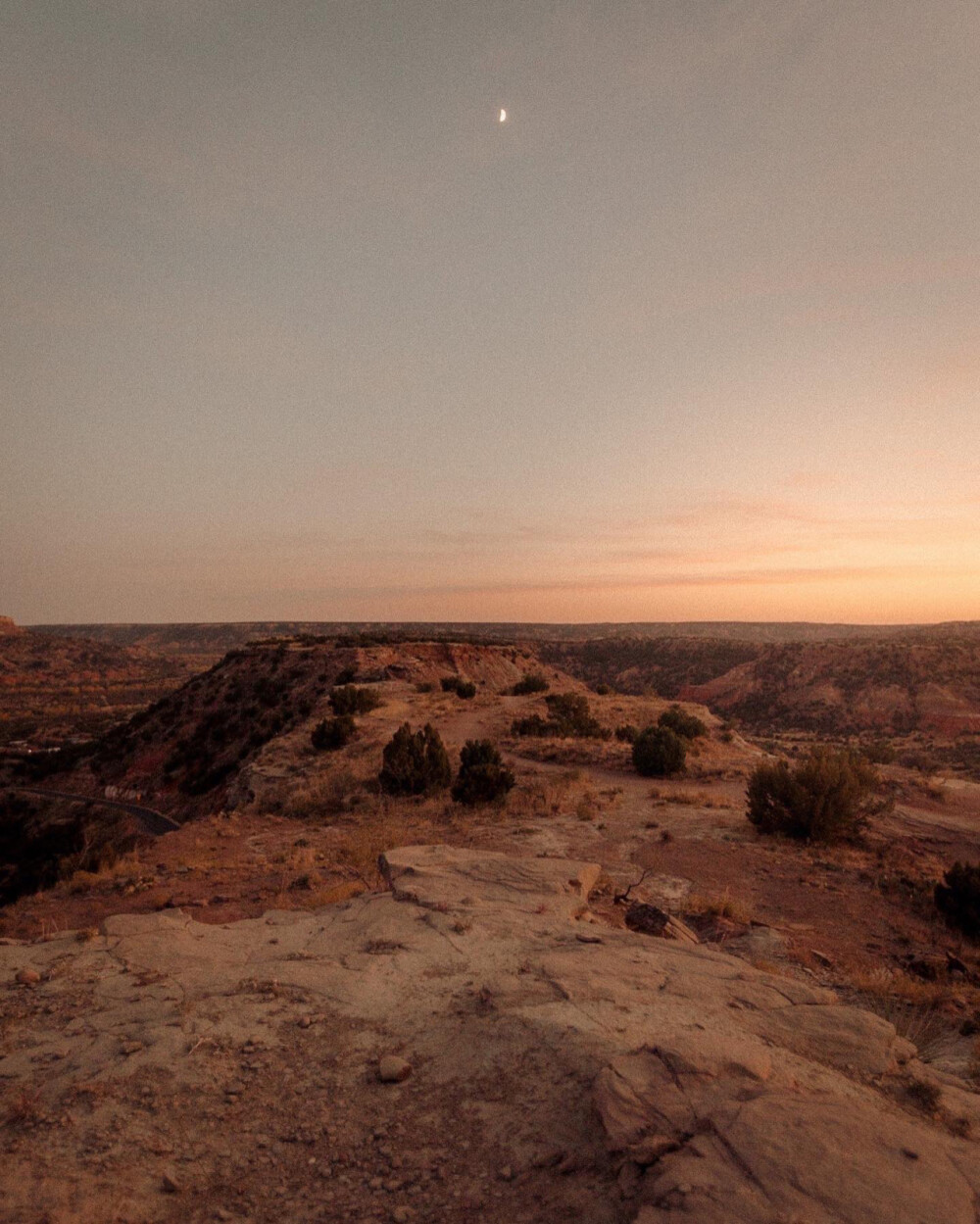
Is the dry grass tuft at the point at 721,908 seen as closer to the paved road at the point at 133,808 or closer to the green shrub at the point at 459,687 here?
the paved road at the point at 133,808

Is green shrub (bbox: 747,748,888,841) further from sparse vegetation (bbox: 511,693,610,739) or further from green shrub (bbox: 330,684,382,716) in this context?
green shrub (bbox: 330,684,382,716)

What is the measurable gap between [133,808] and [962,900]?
3133 centimetres

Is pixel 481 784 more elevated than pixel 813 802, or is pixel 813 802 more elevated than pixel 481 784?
pixel 813 802

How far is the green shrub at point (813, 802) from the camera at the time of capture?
1278 centimetres

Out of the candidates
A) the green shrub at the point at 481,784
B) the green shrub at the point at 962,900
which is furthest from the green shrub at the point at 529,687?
the green shrub at the point at 962,900

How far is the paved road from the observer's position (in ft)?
83.1

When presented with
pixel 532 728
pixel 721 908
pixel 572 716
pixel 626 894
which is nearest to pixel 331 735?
pixel 532 728

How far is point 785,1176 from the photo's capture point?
2.84 meters

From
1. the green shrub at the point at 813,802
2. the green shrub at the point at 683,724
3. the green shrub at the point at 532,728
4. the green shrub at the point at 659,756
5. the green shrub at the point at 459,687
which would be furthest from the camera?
the green shrub at the point at 459,687

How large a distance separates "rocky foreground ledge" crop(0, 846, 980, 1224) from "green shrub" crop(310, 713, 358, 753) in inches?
605

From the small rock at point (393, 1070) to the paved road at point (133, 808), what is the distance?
1861cm

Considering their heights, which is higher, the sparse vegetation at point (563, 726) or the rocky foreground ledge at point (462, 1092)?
the rocky foreground ledge at point (462, 1092)

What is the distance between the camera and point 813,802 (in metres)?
12.8

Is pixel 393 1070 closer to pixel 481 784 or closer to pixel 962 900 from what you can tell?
pixel 962 900
